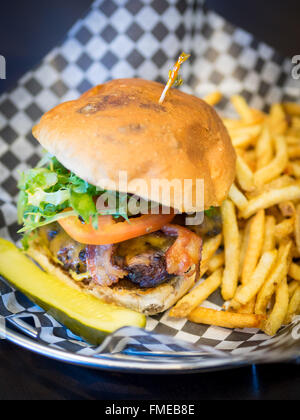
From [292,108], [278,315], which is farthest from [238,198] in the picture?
[292,108]

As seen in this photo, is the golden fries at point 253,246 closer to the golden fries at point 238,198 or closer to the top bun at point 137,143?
the golden fries at point 238,198

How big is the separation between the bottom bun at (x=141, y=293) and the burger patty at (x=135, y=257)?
44 mm

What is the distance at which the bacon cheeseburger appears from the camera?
7.28 feet

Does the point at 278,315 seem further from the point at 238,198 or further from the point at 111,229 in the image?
the point at 111,229

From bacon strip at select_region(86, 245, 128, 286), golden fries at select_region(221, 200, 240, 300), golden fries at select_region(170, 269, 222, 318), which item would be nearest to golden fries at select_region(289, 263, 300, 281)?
golden fries at select_region(221, 200, 240, 300)

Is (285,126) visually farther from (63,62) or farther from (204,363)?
(204,363)

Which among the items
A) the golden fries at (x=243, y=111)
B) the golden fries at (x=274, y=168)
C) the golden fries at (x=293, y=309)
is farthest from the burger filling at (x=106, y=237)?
the golden fries at (x=243, y=111)

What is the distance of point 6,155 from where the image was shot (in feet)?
12.0

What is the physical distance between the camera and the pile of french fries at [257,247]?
2523 millimetres

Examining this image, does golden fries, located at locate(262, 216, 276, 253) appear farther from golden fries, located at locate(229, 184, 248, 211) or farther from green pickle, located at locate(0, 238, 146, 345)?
green pickle, located at locate(0, 238, 146, 345)

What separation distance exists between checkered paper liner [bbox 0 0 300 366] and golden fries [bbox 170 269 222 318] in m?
0.16

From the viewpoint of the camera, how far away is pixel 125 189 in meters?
2.16

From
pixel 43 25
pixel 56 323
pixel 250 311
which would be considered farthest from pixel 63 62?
pixel 250 311
